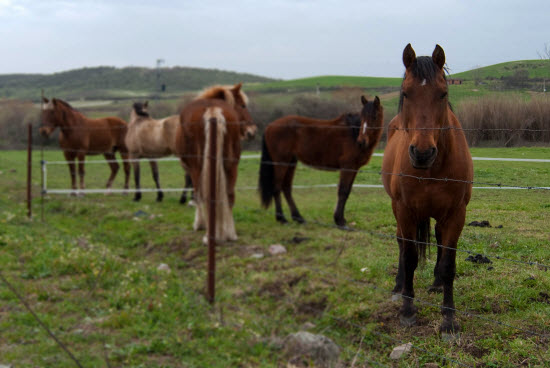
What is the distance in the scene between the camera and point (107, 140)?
1124cm

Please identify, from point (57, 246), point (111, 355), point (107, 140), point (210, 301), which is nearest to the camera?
point (111, 355)

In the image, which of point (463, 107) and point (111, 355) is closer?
point (463, 107)

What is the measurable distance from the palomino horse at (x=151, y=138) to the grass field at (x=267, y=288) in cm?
199

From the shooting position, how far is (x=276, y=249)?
5.86 metres

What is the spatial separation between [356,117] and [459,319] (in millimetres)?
4266

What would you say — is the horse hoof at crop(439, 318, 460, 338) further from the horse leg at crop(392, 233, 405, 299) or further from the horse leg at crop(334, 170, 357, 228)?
the horse leg at crop(334, 170, 357, 228)

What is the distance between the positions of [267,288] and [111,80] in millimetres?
38720

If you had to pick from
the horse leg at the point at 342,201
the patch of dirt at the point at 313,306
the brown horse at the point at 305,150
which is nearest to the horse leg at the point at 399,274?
the patch of dirt at the point at 313,306

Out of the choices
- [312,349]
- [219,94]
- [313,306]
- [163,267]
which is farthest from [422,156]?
[219,94]

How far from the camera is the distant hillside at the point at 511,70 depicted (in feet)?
7.55

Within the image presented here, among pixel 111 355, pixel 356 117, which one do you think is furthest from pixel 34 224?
pixel 356 117

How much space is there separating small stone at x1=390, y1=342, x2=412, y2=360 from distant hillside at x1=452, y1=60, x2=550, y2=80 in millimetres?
1485

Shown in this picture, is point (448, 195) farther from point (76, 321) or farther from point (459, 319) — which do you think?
point (76, 321)

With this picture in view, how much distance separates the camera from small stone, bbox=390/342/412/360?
2.61 m
